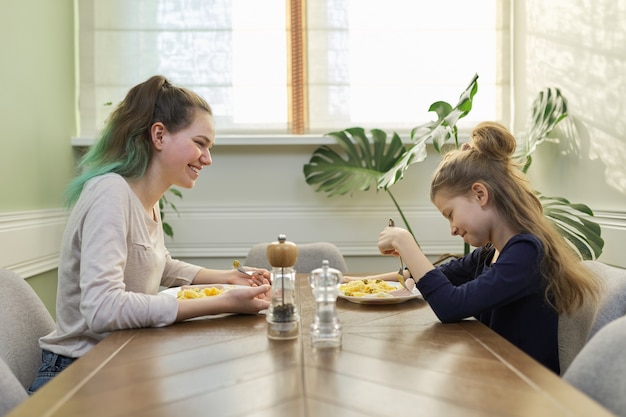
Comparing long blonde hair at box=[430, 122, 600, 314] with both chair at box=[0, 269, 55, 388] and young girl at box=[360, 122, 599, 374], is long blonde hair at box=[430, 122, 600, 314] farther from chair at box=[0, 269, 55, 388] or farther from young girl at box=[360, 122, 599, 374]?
chair at box=[0, 269, 55, 388]

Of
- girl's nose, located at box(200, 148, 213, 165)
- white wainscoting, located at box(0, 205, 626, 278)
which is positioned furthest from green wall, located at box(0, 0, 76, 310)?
girl's nose, located at box(200, 148, 213, 165)

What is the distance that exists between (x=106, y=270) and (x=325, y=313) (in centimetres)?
55

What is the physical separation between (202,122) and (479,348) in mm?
1019

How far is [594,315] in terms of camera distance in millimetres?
1709

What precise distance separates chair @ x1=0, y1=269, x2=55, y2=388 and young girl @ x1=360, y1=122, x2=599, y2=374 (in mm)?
936

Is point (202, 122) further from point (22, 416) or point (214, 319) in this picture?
point (22, 416)

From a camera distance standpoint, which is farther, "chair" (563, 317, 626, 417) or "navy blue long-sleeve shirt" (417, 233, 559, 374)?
"navy blue long-sleeve shirt" (417, 233, 559, 374)

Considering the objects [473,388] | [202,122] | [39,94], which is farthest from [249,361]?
[39,94]

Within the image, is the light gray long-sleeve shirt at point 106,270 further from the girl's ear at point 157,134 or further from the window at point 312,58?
the window at point 312,58

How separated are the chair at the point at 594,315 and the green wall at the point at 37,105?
2012 mm

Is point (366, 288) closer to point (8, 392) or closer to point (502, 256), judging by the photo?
point (502, 256)

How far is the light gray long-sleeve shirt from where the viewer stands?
5.06 ft

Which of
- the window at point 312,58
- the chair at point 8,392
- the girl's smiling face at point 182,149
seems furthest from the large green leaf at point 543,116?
the chair at point 8,392

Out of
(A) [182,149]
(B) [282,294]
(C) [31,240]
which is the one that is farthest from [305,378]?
(C) [31,240]
